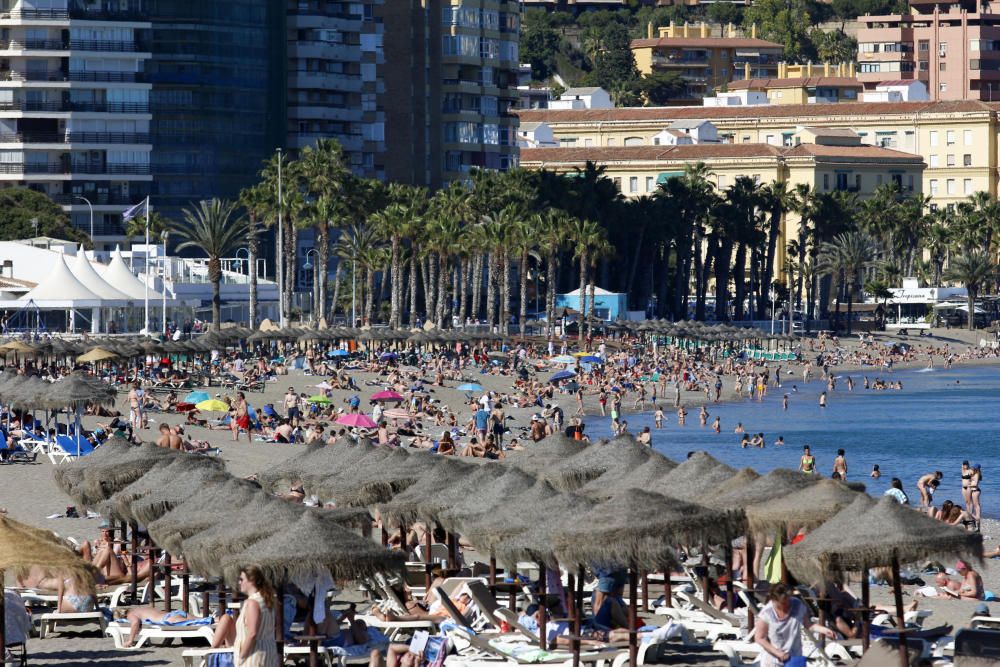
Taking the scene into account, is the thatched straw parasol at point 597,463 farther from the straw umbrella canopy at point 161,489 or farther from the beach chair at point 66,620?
the beach chair at point 66,620

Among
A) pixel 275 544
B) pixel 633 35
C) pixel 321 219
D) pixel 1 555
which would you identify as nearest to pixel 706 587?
pixel 275 544

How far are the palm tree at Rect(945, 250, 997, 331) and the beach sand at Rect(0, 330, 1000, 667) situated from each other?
4936 centimetres

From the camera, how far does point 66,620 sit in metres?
19.2

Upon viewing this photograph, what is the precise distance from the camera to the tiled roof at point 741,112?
145 metres

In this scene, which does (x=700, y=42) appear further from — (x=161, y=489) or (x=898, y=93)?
(x=161, y=489)

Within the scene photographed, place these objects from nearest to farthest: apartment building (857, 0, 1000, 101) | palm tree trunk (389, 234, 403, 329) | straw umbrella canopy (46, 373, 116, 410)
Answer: straw umbrella canopy (46, 373, 116, 410), palm tree trunk (389, 234, 403, 329), apartment building (857, 0, 1000, 101)

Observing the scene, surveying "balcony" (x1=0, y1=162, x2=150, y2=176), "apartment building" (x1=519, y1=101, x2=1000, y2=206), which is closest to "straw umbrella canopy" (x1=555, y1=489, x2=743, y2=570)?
"balcony" (x1=0, y1=162, x2=150, y2=176)

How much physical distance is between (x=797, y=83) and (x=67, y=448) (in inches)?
5227

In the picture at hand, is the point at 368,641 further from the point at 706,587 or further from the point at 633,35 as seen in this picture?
the point at 633,35

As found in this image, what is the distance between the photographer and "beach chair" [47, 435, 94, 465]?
3462cm

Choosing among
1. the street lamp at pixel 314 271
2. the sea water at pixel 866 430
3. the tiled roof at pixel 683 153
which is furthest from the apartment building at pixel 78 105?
the sea water at pixel 866 430

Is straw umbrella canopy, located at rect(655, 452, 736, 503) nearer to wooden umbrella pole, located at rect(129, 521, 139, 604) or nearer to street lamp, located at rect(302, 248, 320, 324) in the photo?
wooden umbrella pole, located at rect(129, 521, 139, 604)

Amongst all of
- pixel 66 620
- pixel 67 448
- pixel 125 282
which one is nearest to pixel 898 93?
pixel 125 282

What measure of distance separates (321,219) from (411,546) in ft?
205
